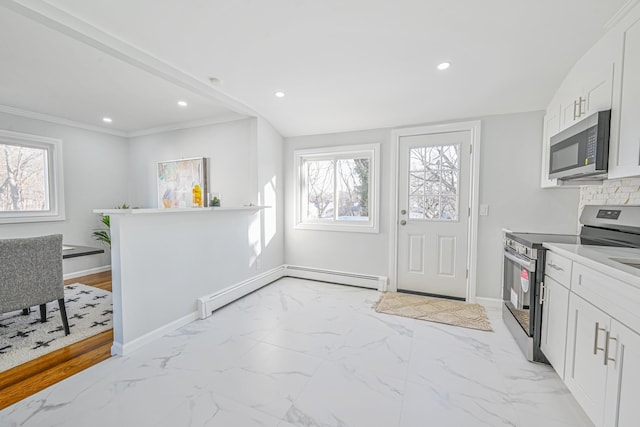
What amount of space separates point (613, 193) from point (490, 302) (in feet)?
5.00

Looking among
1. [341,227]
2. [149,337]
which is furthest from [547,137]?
[149,337]

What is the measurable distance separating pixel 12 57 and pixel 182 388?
2995 millimetres

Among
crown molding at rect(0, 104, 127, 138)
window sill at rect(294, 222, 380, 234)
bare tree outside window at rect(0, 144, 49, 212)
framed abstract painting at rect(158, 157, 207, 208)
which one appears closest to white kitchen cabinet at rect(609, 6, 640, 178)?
window sill at rect(294, 222, 380, 234)

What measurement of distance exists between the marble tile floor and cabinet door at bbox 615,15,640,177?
1457 millimetres

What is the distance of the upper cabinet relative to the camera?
156 cm

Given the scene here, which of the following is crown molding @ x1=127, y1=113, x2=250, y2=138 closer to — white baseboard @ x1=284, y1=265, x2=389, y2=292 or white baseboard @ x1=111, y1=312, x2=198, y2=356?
white baseboard @ x1=284, y1=265, x2=389, y2=292

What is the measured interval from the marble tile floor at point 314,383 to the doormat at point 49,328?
674 mm

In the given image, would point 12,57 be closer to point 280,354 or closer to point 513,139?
point 280,354

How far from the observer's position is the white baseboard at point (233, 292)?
109 inches

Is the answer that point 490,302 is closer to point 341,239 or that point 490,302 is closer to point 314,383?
point 341,239

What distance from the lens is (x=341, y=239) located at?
12.7ft

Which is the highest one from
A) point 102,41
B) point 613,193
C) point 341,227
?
point 102,41

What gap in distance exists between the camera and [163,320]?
2.43 meters

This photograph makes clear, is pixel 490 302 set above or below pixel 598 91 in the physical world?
below
